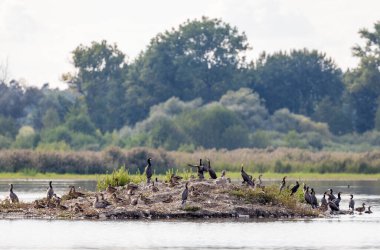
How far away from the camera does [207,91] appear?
139m

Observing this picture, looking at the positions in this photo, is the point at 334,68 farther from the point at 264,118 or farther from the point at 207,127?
the point at 207,127

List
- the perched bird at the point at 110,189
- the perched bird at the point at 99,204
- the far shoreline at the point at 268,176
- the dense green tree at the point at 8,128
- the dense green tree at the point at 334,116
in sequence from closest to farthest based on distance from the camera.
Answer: the perched bird at the point at 99,204 < the perched bird at the point at 110,189 < the far shoreline at the point at 268,176 < the dense green tree at the point at 8,128 < the dense green tree at the point at 334,116

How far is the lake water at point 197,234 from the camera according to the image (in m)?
42.1

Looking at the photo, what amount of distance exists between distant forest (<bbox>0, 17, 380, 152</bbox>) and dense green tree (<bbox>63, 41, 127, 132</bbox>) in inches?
3.9

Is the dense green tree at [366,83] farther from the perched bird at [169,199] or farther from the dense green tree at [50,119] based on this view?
the perched bird at [169,199]

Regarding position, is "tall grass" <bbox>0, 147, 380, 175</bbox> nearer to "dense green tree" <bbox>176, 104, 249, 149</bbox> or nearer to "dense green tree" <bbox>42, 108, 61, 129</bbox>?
"dense green tree" <bbox>176, 104, 249, 149</bbox>

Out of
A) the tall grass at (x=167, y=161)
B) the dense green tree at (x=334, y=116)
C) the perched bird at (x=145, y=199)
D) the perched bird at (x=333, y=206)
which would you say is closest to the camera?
the perched bird at (x=145, y=199)

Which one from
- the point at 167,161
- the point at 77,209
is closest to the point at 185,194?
the point at 77,209

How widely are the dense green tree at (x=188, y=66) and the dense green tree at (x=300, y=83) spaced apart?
3.13 metres

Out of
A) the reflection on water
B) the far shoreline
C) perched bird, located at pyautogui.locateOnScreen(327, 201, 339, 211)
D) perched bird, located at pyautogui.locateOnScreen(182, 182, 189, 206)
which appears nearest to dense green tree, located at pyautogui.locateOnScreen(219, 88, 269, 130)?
the far shoreline

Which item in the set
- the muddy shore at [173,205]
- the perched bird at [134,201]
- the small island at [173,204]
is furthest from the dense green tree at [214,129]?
the perched bird at [134,201]

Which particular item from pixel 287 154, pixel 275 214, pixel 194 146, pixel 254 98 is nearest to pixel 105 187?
pixel 275 214

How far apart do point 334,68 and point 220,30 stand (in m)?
12.4

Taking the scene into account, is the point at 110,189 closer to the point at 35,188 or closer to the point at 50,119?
the point at 35,188
